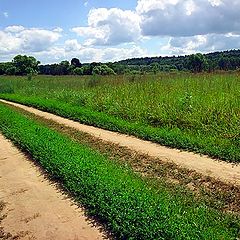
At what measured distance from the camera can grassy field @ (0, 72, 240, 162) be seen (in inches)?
417

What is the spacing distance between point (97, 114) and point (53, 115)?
3688 mm

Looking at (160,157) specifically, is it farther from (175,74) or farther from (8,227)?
(175,74)

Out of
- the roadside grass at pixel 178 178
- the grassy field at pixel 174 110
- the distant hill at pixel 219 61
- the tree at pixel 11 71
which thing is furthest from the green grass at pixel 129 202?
the tree at pixel 11 71

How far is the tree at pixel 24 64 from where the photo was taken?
7547 centimetres

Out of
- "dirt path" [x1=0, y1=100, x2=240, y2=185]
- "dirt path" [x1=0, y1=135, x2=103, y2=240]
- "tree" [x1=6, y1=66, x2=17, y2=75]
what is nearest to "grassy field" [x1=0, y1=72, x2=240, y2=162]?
"dirt path" [x1=0, y1=100, x2=240, y2=185]

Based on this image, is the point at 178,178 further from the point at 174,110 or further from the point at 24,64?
the point at 24,64

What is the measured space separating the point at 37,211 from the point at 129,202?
70.8 inches

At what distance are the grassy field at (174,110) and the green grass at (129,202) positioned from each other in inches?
97.2

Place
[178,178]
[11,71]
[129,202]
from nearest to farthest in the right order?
[129,202], [178,178], [11,71]

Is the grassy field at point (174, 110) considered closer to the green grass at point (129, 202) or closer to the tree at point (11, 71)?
the green grass at point (129, 202)

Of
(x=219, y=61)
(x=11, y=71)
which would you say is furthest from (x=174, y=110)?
(x=11, y=71)

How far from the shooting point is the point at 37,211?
23.3 feet

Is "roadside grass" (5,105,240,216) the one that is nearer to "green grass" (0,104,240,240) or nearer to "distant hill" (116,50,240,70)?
"green grass" (0,104,240,240)

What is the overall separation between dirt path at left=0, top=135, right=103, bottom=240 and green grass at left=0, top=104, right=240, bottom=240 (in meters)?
0.26
